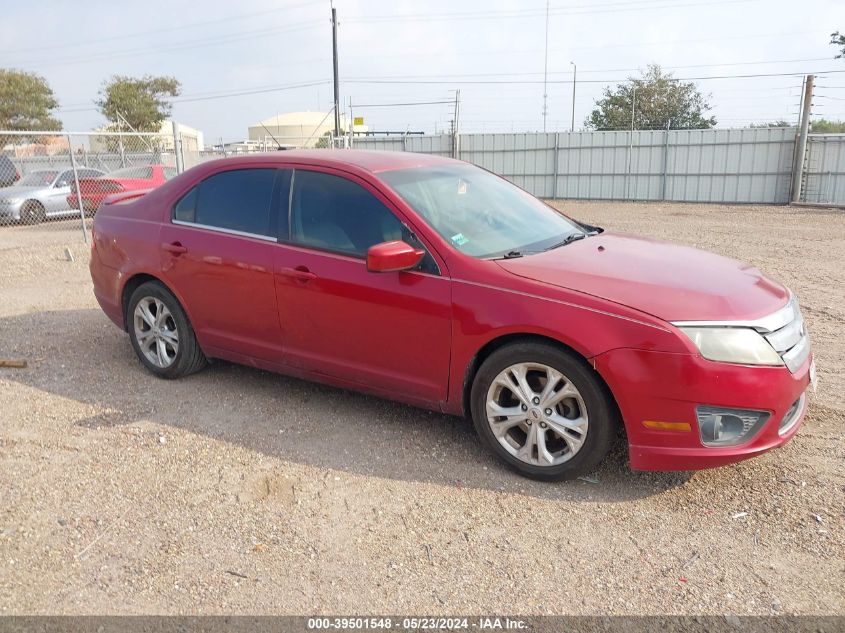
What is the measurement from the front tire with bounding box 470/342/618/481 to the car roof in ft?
4.87

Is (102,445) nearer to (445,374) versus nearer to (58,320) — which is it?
(445,374)

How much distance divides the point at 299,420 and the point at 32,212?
49.5ft

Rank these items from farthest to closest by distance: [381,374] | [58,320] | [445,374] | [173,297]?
[58,320] < [173,297] < [381,374] < [445,374]

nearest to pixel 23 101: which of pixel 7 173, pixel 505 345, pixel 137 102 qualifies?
pixel 137 102

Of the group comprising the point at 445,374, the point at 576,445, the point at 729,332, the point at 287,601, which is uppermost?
the point at 729,332

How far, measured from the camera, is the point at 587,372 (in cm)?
327

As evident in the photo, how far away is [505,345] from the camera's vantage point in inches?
138

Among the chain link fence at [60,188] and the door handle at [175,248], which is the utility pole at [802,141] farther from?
the door handle at [175,248]

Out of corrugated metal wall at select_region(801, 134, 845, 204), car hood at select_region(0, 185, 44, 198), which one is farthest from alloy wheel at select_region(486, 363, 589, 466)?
corrugated metal wall at select_region(801, 134, 845, 204)

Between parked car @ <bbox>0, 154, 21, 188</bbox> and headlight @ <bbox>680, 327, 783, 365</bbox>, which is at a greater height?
parked car @ <bbox>0, 154, 21, 188</bbox>

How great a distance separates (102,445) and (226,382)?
113cm

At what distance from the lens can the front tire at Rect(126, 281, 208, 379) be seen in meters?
4.89

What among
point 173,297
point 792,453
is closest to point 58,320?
point 173,297

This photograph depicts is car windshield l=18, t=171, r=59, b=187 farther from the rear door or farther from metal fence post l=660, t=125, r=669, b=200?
metal fence post l=660, t=125, r=669, b=200
